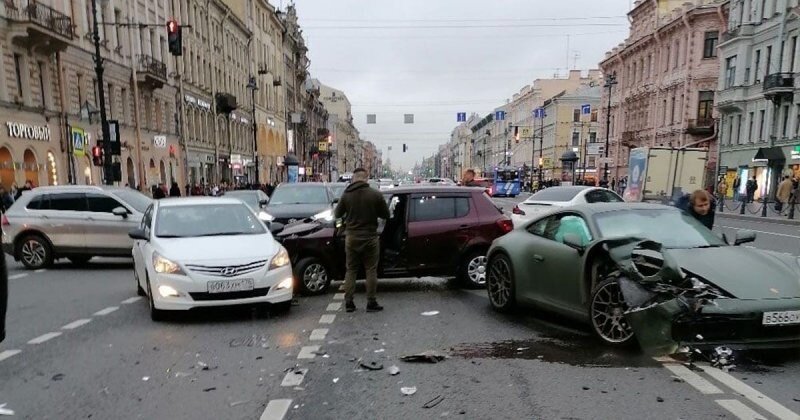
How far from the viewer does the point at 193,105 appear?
156 feet

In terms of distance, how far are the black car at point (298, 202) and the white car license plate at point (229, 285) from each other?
638 centimetres

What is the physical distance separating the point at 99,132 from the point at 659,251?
32.6 meters

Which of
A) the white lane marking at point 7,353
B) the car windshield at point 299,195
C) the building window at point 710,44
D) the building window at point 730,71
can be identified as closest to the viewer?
the white lane marking at point 7,353

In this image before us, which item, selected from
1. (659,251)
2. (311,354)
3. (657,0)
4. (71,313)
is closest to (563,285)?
(659,251)

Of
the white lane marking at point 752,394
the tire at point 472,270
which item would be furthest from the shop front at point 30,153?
the white lane marking at point 752,394

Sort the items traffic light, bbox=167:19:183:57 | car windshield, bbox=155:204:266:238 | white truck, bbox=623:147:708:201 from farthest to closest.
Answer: white truck, bbox=623:147:708:201 → traffic light, bbox=167:19:183:57 → car windshield, bbox=155:204:266:238

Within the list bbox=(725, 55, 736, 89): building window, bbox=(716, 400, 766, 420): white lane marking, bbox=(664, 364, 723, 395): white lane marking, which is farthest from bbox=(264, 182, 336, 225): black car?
bbox=(725, 55, 736, 89): building window

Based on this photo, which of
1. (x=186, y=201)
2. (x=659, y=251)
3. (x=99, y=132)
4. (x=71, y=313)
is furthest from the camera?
(x=99, y=132)

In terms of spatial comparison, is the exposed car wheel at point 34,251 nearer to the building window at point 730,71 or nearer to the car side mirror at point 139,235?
the car side mirror at point 139,235

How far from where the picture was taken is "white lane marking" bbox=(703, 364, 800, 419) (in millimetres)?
4051

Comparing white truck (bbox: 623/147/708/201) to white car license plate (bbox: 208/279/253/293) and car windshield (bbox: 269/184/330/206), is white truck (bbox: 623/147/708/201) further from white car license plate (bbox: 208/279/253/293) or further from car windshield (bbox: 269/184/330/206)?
white car license plate (bbox: 208/279/253/293)

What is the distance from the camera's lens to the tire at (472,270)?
9156 millimetres

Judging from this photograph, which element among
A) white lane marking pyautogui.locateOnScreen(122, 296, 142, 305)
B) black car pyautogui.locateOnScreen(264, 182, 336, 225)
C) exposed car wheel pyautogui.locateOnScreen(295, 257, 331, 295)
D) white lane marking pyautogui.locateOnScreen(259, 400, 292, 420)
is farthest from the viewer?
black car pyautogui.locateOnScreen(264, 182, 336, 225)

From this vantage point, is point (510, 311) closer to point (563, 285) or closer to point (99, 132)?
point (563, 285)
